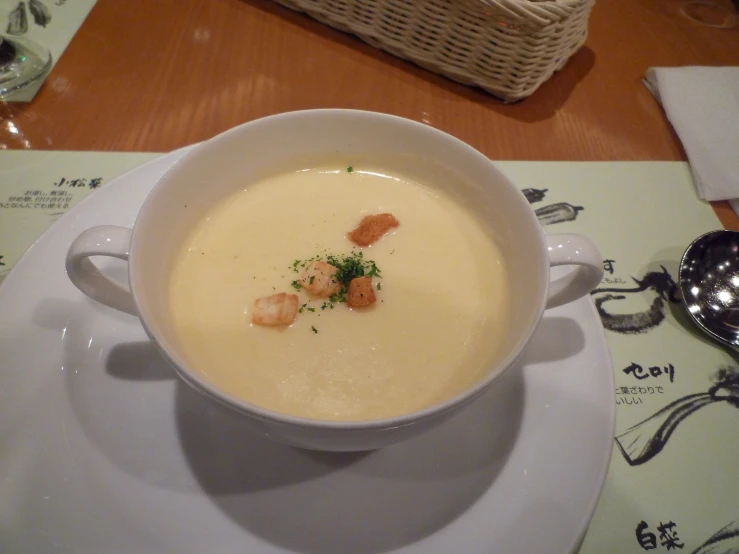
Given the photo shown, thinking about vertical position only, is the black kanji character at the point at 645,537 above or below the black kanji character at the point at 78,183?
above

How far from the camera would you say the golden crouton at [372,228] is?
1.30 m

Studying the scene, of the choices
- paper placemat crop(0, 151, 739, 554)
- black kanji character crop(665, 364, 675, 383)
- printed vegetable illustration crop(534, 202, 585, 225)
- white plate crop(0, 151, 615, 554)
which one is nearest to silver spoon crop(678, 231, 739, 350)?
paper placemat crop(0, 151, 739, 554)

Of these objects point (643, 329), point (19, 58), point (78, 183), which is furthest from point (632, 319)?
point (19, 58)

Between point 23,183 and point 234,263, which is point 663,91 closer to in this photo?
point 234,263

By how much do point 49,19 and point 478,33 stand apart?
6.18 feet

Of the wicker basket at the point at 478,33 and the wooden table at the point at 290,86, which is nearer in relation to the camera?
the wicker basket at the point at 478,33

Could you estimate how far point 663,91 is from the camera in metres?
2.03

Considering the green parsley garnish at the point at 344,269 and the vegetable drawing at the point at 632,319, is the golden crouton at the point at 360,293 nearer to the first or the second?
the green parsley garnish at the point at 344,269

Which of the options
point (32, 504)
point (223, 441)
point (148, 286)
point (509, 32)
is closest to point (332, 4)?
point (509, 32)

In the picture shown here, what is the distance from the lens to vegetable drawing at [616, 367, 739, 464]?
1.12 meters

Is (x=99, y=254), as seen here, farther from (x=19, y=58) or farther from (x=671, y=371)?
(x=19, y=58)

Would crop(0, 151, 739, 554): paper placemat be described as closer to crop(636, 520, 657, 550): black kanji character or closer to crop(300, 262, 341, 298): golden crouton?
crop(636, 520, 657, 550): black kanji character

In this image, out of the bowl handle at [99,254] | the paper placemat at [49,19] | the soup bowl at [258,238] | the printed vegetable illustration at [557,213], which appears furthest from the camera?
the paper placemat at [49,19]

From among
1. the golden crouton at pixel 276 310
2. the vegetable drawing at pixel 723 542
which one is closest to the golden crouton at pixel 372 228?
the golden crouton at pixel 276 310
